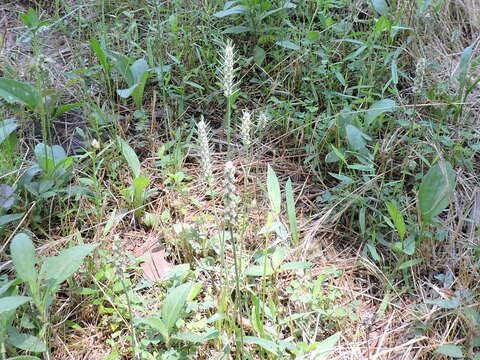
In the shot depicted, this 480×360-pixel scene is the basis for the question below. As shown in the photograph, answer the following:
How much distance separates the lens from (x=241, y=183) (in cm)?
230

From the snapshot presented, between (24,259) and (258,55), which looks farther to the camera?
(258,55)

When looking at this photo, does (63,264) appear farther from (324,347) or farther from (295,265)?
(324,347)

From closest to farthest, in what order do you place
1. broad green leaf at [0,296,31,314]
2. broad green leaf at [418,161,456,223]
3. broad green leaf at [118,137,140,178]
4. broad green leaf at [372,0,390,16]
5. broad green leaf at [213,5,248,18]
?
1. broad green leaf at [0,296,31,314]
2. broad green leaf at [418,161,456,223]
3. broad green leaf at [118,137,140,178]
4. broad green leaf at [213,5,248,18]
5. broad green leaf at [372,0,390,16]

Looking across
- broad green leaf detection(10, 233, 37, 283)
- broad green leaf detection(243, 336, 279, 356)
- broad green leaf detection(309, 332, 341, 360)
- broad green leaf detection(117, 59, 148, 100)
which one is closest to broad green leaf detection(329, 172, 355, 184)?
broad green leaf detection(309, 332, 341, 360)

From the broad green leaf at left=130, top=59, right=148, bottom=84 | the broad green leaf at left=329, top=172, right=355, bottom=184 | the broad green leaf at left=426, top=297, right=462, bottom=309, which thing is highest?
the broad green leaf at left=130, top=59, right=148, bottom=84

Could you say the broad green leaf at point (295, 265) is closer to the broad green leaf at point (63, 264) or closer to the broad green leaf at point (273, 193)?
the broad green leaf at point (273, 193)

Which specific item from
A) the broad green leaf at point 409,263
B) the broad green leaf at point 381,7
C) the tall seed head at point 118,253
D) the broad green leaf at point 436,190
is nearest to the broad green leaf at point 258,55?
the broad green leaf at point 381,7

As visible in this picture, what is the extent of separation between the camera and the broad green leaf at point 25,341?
5.16 feet

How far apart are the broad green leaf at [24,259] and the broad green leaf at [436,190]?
1415mm

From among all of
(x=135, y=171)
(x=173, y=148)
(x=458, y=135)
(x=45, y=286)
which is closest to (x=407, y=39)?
(x=458, y=135)

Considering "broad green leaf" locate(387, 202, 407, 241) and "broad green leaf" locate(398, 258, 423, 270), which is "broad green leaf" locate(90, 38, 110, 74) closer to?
"broad green leaf" locate(387, 202, 407, 241)

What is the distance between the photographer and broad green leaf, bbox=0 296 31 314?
152 cm

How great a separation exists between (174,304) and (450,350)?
89 cm

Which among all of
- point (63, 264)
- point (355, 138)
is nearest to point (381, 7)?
point (355, 138)
